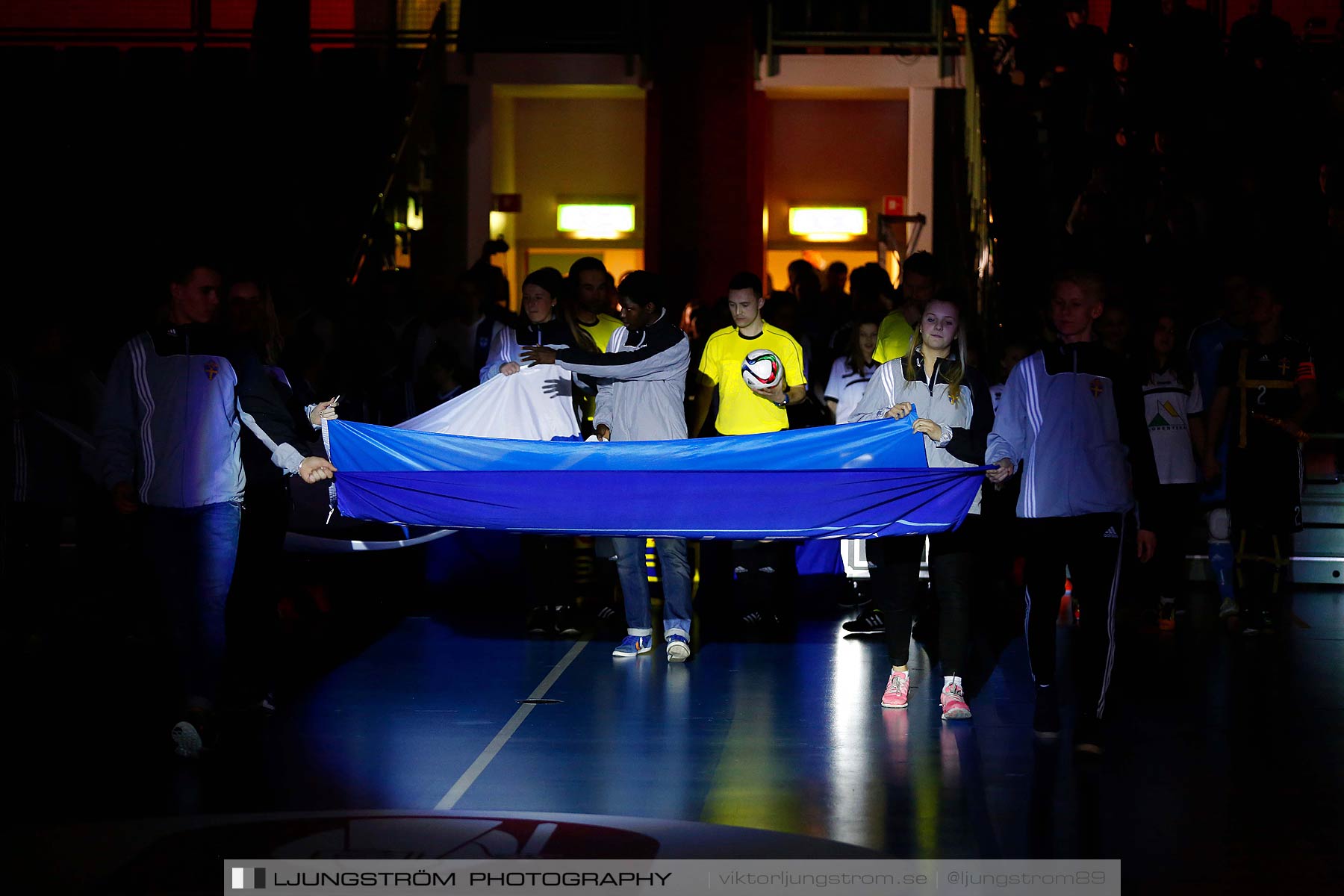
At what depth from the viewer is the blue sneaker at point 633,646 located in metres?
8.12

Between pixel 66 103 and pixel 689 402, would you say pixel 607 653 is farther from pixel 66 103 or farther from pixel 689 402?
pixel 66 103

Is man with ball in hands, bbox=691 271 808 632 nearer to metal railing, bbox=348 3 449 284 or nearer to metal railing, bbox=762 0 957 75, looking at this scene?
metal railing, bbox=348 3 449 284

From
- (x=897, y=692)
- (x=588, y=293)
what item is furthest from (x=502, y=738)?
(x=588, y=293)

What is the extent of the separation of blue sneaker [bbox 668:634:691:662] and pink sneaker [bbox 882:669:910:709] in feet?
4.49

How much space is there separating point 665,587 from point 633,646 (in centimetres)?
35

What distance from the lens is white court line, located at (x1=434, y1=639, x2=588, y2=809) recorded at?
5441 millimetres

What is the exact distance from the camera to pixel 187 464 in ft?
20.1

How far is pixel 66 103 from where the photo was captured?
17.0 metres

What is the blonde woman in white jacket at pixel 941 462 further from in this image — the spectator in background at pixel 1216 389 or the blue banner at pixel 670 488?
the spectator in background at pixel 1216 389

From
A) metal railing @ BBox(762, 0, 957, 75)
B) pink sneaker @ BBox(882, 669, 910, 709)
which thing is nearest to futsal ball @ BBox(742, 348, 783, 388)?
pink sneaker @ BBox(882, 669, 910, 709)

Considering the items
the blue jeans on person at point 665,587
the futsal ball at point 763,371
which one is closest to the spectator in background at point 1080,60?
the futsal ball at point 763,371

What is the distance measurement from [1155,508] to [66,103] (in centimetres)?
1417

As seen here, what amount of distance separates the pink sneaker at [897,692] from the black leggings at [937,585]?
0.06 metres

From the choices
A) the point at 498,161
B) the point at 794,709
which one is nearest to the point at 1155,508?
the point at 794,709
